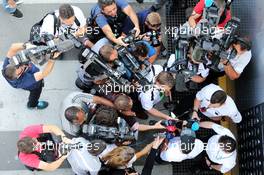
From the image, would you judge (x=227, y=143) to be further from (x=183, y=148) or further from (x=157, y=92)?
(x=157, y=92)

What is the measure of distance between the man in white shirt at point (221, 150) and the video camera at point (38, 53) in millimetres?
1927

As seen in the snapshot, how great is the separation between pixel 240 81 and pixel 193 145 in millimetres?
1530

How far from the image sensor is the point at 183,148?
15.8 ft

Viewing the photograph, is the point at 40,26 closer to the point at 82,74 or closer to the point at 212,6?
the point at 82,74

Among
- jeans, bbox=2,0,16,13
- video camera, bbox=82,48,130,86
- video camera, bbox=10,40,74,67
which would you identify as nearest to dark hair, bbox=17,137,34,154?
video camera, bbox=10,40,74,67

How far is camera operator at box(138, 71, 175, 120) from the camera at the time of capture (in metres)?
4.82

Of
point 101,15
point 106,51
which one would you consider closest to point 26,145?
point 106,51

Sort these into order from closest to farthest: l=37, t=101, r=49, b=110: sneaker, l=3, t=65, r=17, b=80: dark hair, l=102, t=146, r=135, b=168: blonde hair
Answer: l=102, t=146, r=135, b=168: blonde hair
l=3, t=65, r=17, b=80: dark hair
l=37, t=101, r=49, b=110: sneaker

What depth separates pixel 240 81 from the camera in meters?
5.97

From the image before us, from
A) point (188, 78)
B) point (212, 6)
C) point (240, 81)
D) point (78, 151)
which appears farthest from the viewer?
point (240, 81)

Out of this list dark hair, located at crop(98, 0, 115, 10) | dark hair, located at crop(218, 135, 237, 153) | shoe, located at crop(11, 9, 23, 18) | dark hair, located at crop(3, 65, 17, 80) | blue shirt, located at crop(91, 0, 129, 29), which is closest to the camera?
dark hair, located at crop(218, 135, 237, 153)

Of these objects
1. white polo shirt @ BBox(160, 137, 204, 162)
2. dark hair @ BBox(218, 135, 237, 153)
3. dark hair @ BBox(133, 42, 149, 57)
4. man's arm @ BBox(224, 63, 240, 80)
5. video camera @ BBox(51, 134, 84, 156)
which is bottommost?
white polo shirt @ BBox(160, 137, 204, 162)

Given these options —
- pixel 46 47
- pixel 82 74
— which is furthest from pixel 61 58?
pixel 46 47

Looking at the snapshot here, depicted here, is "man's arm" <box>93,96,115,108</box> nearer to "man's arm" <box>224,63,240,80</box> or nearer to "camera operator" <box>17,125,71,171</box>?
"camera operator" <box>17,125,71,171</box>
